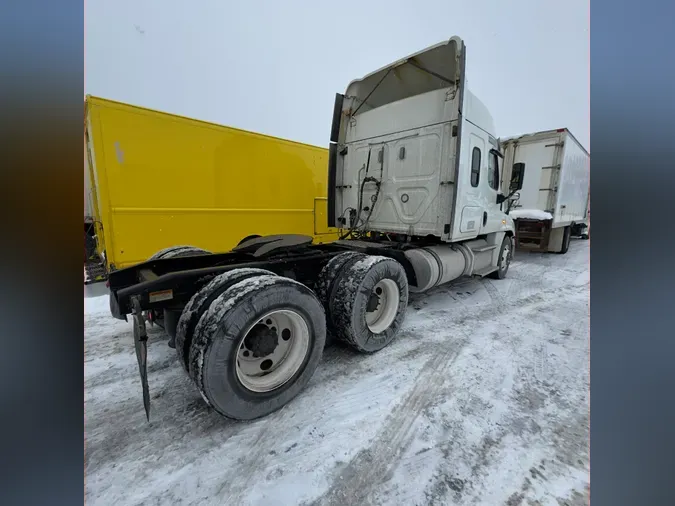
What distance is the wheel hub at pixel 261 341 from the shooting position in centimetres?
239

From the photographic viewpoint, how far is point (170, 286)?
7.98 feet

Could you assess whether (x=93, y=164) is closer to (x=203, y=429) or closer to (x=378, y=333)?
(x=203, y=429)

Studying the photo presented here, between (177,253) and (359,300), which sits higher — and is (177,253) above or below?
above

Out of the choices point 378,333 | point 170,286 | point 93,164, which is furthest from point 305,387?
point 93,164

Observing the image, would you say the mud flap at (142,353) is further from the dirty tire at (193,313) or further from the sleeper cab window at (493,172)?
the sleeper cab window at (493,172)

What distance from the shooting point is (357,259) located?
11.3 feet

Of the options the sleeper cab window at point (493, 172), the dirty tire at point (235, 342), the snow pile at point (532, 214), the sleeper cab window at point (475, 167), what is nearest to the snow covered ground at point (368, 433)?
the dirty tire at point (235, 342)

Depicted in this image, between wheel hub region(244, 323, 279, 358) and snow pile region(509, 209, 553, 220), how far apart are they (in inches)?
364

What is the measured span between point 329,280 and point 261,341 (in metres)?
1.13

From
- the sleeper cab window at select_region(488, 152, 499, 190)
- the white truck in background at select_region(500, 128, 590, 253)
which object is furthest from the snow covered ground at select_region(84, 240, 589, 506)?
the white truck in background at select_region(500, 128, 590, 253)

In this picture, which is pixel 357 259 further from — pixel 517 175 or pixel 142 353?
pixel 517 175

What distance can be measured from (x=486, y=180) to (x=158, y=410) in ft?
17.9

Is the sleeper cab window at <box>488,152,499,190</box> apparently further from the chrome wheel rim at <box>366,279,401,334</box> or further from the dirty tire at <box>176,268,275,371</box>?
the dirty tire at <box>176,268,275,371</box>

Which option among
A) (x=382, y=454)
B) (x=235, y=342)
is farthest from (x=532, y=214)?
→ (x=235, y=342)
